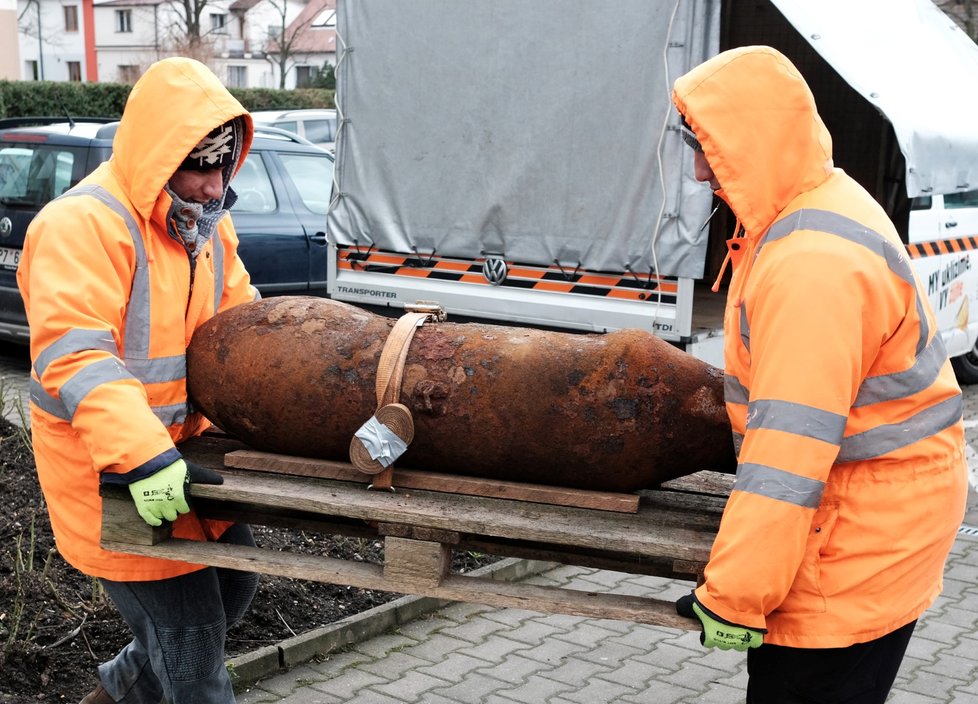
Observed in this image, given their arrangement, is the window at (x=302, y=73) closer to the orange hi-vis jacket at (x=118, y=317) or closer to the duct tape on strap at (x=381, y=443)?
the orange hi-vis jacket at (x=118, y=317)

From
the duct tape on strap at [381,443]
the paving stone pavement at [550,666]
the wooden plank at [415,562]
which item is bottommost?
the paving stone pavement at [550,666]

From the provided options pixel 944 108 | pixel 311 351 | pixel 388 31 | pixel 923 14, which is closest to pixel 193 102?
pixel 311 351

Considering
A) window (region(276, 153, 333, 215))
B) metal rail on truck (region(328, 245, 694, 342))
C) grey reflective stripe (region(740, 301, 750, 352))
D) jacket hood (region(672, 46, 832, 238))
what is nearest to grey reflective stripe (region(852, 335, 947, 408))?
grey reflective stripe (region(740, 301, 750, 352))

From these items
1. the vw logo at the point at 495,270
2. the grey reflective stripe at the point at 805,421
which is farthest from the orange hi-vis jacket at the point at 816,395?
the vw logo at the point at 495,270

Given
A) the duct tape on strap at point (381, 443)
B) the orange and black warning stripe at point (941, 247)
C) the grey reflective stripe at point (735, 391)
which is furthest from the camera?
the orange and black warning stripe at point (941, 247)

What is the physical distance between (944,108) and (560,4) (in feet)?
7.68

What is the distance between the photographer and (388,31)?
6.28 metres

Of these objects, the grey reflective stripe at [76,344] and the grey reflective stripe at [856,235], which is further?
the grey reflective stripe at [76,344]

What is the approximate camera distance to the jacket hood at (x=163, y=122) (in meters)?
2.67

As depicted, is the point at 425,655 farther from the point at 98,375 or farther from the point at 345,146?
the point at 345,146

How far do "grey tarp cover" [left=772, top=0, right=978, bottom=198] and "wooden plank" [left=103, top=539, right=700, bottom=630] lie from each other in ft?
13.2

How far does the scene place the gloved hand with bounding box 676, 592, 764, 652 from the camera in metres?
2.10

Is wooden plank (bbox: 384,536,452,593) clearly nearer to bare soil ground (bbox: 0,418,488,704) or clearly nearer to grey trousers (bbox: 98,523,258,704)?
grey trousers (bbox: 98,523,258,704)

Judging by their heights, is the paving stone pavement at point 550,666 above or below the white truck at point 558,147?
below
